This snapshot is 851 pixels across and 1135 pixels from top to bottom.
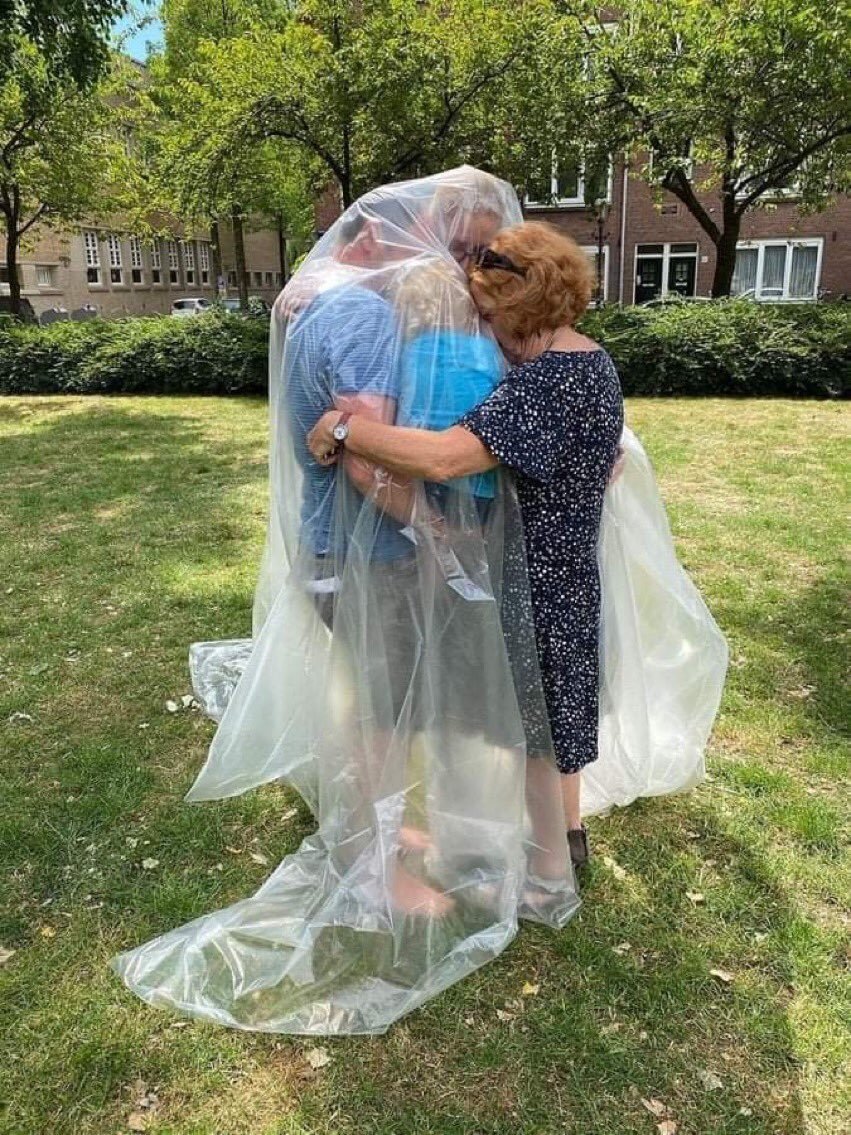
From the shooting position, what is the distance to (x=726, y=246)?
1457 centimetres

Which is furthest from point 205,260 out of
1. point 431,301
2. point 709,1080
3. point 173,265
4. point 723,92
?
point 709,1080

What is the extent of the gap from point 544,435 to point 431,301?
402mm

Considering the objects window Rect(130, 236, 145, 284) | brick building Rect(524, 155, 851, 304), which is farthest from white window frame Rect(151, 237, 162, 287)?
brick building Rect(524, 155, 851, 304)

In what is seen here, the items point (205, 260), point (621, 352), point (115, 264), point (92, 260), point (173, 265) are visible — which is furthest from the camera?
point (205, 260)

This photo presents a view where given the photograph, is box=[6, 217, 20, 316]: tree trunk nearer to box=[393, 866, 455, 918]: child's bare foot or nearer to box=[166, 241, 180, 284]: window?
box=[393, 866, 455, 918]: child's bare foot

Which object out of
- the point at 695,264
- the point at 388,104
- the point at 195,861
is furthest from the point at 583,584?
the point at 695,264

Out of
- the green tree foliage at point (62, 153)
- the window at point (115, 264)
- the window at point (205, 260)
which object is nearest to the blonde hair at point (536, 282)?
the green tree foliage at point (62, 153)

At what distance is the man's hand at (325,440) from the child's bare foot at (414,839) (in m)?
0.97

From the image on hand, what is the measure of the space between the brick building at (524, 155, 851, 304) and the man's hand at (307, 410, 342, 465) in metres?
26.0

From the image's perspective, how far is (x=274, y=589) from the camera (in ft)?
8.89

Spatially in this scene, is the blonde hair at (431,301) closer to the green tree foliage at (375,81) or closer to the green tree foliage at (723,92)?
the green tree foliage at (723,92)

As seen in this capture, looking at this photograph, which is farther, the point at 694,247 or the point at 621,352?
the point at 694,247

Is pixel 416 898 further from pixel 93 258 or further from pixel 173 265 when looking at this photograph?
pixel 173 265

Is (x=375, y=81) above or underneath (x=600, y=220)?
above
